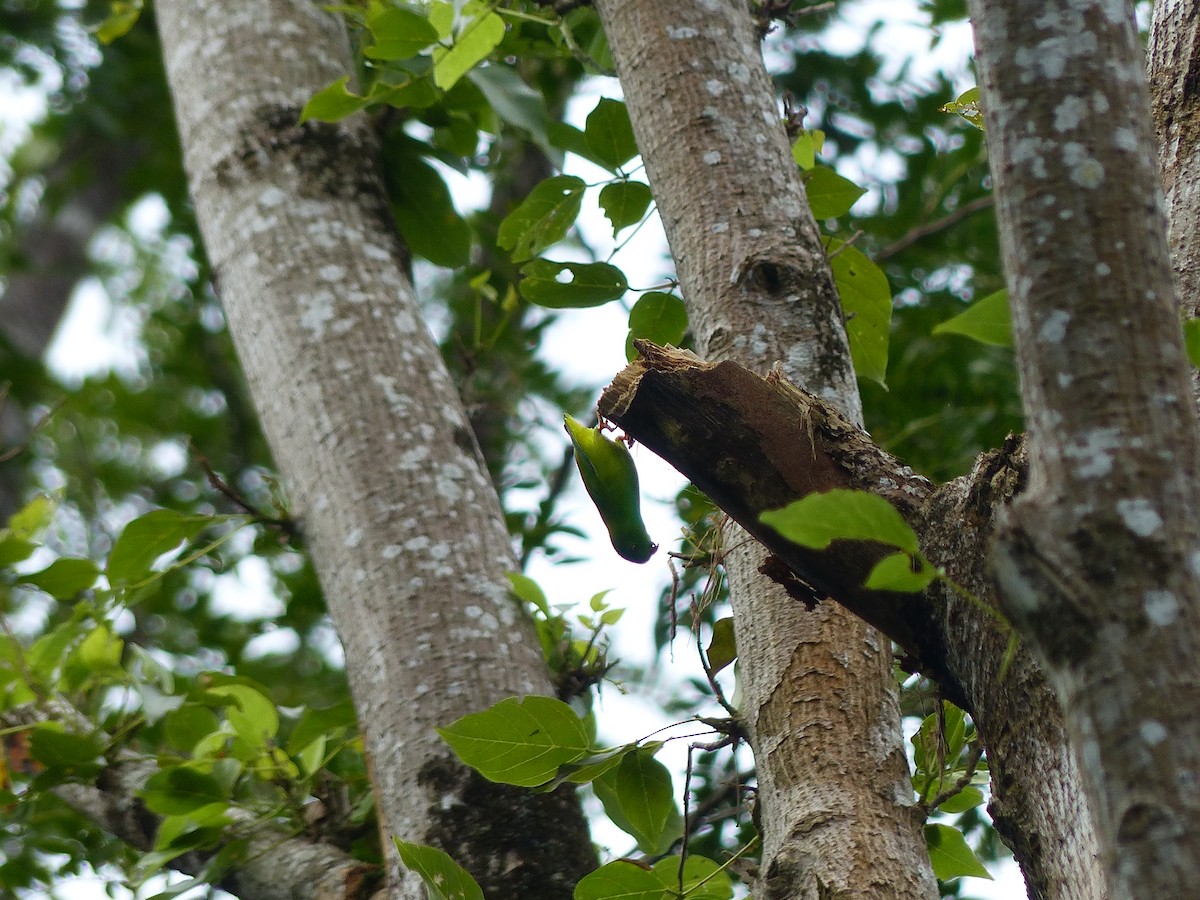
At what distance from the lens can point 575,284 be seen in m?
1.28

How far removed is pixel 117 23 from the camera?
227 cm

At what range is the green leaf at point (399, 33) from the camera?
51.6 inches

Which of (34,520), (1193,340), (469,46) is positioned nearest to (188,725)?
(34,520)

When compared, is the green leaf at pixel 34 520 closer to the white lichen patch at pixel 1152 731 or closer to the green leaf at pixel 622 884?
the green leaf at pixel 622 884

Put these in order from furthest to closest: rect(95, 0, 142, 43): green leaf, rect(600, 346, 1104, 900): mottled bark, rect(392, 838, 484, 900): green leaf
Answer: rect(95, 0, 142, 43): green leaf
rect(392, 838, 484, 900): green leaf
rect(600, 346, 1104, 900): mottled bark

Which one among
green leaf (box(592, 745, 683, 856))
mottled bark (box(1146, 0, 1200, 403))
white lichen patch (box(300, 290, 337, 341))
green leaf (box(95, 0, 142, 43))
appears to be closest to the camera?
mottled bark (box(1146, 0, 1200, 403))

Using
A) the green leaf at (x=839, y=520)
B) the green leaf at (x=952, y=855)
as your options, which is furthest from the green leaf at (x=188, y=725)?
the green leaf at (x=839, y=520)

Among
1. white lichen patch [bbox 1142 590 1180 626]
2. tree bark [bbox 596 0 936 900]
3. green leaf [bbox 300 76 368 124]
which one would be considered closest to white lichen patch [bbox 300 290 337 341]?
green leaf [bbox 300 76 368 124]

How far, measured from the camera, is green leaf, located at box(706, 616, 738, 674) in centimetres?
109

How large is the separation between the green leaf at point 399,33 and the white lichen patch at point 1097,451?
106 centimetres

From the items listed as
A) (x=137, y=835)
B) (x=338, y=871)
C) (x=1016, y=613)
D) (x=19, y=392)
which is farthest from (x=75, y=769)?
(x=19, y=392)

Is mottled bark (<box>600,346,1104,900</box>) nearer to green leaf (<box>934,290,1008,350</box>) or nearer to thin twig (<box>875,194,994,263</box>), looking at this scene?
green leaf (<box>934,290,1008,350</box>)

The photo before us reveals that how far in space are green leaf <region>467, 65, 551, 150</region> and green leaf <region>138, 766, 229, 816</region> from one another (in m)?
0.96

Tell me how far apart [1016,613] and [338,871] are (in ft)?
3.41
